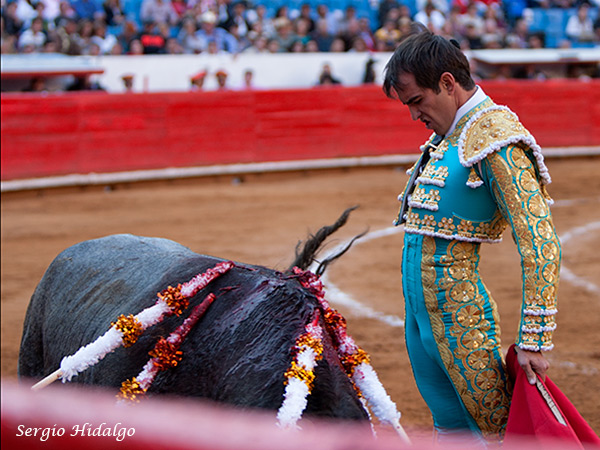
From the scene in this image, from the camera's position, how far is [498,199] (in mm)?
2018

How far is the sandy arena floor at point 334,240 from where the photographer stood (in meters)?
4.29

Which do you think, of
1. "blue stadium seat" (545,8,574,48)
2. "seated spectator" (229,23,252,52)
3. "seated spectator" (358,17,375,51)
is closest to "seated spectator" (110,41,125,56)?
"seated spectator" (229,23,252,52)

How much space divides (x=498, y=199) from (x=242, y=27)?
1134 centimetres

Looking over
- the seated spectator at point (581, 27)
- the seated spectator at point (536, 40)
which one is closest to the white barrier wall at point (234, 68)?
the seated spectator at point (536, 40)

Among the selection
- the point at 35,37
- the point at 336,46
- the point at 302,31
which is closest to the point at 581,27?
the point at 336,46

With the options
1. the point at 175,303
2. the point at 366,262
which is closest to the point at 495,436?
the point at 175,303

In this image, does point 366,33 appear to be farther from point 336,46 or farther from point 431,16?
point 431,16

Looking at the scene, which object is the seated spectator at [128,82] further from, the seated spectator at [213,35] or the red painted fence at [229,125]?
the seated spectator at [213,35]

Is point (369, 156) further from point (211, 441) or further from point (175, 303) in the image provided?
point (211, 441)

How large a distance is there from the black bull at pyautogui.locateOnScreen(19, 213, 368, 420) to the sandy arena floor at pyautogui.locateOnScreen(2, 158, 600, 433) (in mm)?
1300

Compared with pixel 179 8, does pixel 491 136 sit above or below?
above

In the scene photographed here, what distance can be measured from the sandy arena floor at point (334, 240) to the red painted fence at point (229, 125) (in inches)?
14.7

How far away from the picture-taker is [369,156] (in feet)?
38.2

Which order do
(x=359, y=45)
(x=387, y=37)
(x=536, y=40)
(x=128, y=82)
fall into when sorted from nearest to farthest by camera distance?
(x=128, y=82), (x=359, y=45), (x=387, y=37), (x=536, y=40)
